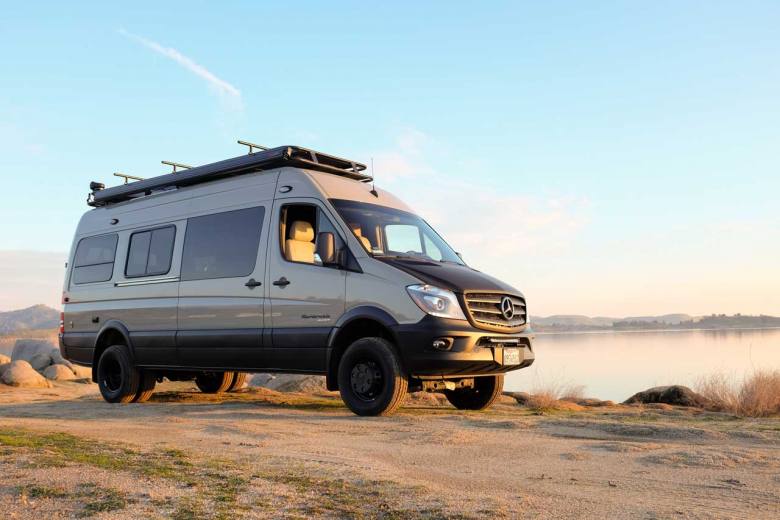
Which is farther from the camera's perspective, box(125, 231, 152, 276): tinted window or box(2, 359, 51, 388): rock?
box(2, 359, 51, 388): rock

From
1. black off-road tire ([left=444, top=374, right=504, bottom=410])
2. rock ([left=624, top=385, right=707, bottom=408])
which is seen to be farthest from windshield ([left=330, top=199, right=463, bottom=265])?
rock ([left=624, top=385, right=707, bottom=408])

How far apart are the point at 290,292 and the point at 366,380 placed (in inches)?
56.3

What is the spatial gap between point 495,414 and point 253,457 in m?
4.22

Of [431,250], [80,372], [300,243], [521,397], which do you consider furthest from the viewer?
[80,372]

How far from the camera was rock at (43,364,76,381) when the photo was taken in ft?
61.2

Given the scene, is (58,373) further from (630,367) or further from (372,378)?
(630,367)

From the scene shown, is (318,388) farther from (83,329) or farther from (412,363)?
(412,363)

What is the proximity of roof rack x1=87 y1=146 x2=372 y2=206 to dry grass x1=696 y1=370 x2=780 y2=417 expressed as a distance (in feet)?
21.0

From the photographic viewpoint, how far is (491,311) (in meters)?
8.59

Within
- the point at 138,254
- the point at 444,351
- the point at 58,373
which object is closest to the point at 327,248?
the point at 444,351

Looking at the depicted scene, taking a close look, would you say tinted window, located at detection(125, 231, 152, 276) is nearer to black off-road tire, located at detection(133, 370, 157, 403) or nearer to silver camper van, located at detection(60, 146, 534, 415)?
silver camper van, located at detection(60, 146, 534, 415)

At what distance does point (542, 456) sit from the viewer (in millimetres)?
5809

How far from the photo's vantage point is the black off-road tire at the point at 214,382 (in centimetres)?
1284

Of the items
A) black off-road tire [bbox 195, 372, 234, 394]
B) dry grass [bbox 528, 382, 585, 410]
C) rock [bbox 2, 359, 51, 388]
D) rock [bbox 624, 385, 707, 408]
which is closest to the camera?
dry grass [bbox 528, 382, 585, 410]
